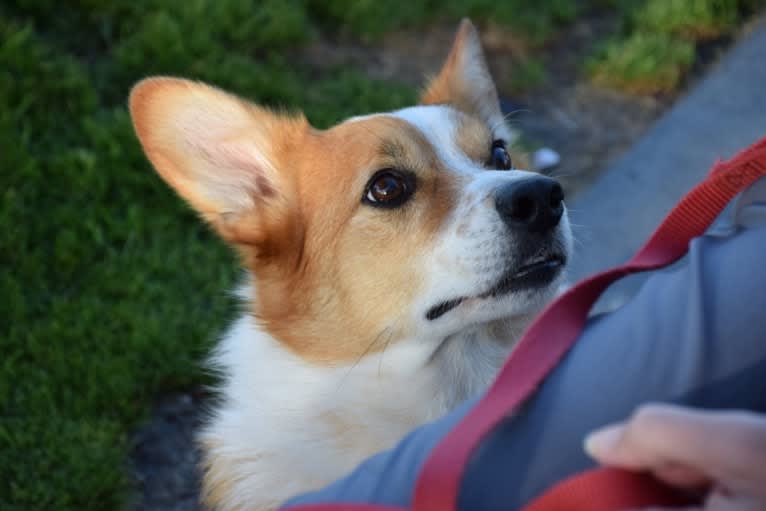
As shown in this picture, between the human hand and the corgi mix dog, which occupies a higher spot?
the human hand

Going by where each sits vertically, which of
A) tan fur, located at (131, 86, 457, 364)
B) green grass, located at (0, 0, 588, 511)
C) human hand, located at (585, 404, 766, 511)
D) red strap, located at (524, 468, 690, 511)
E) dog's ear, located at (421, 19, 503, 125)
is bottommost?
green grass, located at (0, 0, 588, 511)

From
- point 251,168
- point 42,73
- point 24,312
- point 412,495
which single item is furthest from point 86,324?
point 412,495

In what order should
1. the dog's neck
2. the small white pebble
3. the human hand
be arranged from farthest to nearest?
the small white pebble, the dog's neck, the human hand

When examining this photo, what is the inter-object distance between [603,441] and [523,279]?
1108mm

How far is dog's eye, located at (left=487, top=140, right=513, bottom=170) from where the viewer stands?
109 inches

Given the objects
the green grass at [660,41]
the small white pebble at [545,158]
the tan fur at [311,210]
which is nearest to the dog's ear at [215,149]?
the tan fur at [311,210]

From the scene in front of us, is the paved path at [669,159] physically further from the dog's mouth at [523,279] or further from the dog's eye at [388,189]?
the dog's eye at [388,189]

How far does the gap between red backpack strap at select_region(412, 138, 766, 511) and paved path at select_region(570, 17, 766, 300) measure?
1.78 meters

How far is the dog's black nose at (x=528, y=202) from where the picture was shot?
7.35 ft

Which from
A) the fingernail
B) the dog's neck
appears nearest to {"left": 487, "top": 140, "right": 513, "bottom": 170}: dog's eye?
the dog's neck

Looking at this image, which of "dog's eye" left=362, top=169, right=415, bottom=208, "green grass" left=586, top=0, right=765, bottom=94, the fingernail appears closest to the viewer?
the fingernail

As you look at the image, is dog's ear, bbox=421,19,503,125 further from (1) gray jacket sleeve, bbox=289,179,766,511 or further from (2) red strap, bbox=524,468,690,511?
(2) red strap, bbox=524,468,690,511

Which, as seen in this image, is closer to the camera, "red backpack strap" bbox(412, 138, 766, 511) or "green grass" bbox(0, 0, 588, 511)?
"red backpack strap" bbox(412, 138, 766, 511)

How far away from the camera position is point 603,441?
3.90 feet
